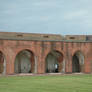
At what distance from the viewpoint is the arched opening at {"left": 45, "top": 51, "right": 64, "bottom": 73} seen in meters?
26.7

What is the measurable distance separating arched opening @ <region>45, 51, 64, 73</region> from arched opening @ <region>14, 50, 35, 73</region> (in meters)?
2.07

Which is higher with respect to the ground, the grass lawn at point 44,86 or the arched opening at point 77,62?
the arched opening at point 77,62

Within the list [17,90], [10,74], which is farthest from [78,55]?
[17,90]

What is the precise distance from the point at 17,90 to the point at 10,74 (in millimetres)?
10786

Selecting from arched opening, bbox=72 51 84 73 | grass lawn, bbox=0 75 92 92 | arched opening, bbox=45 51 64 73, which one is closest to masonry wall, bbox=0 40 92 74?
arched opening, bbox=72 51 84 73

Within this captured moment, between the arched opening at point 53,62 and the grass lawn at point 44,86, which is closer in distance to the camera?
the grass lawn at point 44,86

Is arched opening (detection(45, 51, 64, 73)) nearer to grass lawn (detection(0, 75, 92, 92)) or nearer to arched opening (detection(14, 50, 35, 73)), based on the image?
arched opening (detection(14, 50, 35, 73))

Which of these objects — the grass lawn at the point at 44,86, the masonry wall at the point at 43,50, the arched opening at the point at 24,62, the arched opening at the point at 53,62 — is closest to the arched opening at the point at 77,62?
the masonry wall at the point at 43,50

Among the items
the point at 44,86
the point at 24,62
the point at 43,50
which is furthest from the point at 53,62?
the point at 44,86

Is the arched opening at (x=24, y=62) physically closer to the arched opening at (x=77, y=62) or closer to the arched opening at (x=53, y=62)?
the arched opening at (x=53, y=62)

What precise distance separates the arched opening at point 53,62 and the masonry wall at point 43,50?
1135 millimetres

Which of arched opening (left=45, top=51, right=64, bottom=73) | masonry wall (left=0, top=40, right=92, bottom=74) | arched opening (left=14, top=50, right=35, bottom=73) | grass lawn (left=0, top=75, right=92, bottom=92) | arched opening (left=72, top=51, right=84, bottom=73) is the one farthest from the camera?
arched opening (left=72, top=51, right=84, bottom=73)

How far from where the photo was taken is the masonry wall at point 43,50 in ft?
75.9

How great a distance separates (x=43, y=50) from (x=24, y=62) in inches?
118
